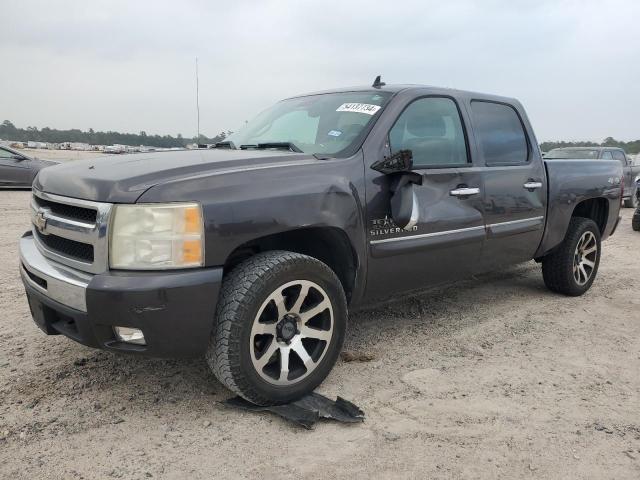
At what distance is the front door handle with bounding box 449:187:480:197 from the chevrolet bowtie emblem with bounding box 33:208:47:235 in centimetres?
247

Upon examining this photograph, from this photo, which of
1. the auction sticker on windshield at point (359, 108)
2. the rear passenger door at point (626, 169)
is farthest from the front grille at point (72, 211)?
the rear passenger door at point (626, 169)

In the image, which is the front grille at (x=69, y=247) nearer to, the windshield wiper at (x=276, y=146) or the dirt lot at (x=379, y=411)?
the dirt lot at (x=379, y=411)

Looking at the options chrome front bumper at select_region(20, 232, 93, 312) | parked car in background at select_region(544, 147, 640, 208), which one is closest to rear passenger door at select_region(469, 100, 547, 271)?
chrome front bumper at select_region(20, 232, 93, 312)

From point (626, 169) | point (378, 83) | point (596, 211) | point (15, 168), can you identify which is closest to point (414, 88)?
point (378, 83)

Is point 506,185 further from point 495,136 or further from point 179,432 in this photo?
point 179,432

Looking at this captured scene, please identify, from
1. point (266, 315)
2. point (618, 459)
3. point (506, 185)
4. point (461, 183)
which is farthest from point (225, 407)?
point (506, 185)

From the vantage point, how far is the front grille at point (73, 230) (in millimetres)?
2367

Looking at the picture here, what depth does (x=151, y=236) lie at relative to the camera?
2.33m

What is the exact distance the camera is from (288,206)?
268 centimetres

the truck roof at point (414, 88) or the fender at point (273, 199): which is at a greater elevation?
the truck roof at point (414, 88)

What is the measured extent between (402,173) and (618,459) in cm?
178

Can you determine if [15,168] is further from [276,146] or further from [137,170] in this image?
[137,170]

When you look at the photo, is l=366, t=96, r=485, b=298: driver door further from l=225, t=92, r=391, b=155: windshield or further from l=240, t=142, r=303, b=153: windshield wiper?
l=240, t=142, r=303, b=153: windshield wiper

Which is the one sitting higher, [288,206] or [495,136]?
[495,136]
